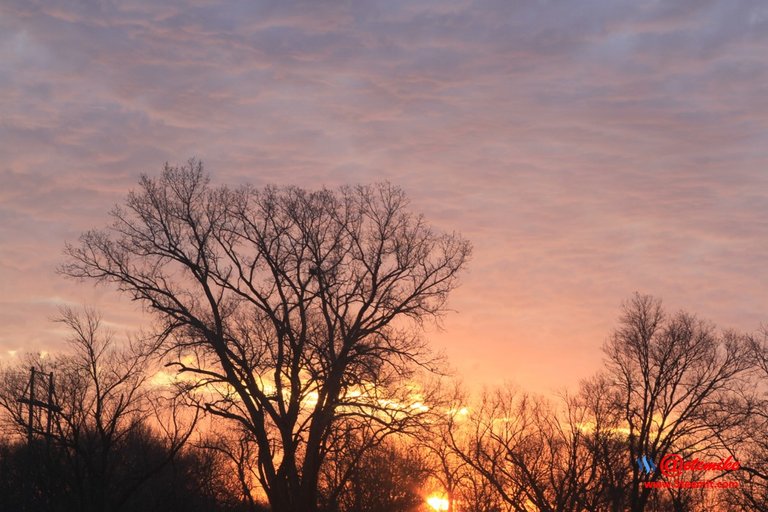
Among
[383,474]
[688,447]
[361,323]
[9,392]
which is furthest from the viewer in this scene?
[383,474]

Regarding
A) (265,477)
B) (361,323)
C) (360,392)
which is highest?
(361,323)

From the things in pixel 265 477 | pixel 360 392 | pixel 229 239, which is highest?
pixel 229 239

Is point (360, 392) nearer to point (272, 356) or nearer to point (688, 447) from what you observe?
point (272, 356)

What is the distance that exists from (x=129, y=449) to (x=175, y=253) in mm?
46724

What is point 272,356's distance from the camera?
124 feet

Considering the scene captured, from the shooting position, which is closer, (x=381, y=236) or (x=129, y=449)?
(x=381, y=236)

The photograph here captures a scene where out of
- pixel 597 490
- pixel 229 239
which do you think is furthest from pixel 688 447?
pixel 229 239

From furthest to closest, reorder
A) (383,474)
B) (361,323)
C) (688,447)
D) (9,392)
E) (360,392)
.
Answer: (383,474), (9,392), (688,447), (361,323), (360,392)

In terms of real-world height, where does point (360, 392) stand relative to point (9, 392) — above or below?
below

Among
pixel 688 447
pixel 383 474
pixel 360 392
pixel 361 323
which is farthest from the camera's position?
pixel 383 474

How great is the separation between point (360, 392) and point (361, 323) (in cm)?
354

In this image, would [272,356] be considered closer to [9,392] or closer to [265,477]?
[265,477]

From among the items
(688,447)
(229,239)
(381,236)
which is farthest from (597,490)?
(229,239)

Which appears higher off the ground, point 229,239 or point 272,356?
point 229,239
